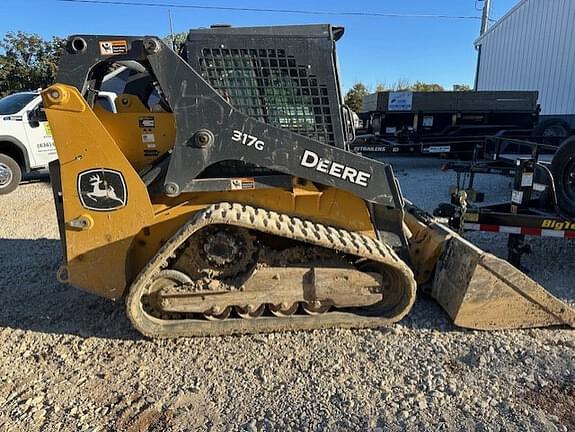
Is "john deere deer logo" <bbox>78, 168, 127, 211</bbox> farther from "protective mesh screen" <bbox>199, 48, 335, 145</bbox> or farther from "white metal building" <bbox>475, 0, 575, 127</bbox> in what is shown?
"white metal building" <bbox>475, 0, 575, 127</bbox>

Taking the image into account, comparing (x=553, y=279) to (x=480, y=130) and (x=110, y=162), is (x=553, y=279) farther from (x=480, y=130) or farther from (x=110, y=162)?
(x=480, y=130)

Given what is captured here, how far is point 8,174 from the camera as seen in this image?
8.91 metres

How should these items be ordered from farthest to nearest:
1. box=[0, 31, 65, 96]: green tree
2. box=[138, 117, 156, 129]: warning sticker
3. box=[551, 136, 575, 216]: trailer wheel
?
box=[0, 31, 65, 96]: green tree < box=[551, 136, 575, 216]: trailer wheel < box=[138, 117, 156, 129]: warning sticker

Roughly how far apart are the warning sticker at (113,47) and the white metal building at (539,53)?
18.3m

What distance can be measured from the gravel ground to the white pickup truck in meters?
6.09

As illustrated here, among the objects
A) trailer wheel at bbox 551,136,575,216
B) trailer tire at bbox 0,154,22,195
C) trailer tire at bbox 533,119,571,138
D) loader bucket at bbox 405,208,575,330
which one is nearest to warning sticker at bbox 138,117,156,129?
loader bucket at bbox 405,208,575,330

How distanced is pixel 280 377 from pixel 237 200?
127 cm

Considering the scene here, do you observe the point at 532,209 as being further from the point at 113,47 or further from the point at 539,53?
the point at 539,53

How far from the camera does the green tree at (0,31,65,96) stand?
25.2m

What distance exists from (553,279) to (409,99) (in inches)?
364

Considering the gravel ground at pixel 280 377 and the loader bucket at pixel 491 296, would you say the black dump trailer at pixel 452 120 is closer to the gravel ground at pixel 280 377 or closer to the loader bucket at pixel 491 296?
the loader bucket at pixel 491 296

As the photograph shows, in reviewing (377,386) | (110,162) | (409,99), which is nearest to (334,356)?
(377,386)

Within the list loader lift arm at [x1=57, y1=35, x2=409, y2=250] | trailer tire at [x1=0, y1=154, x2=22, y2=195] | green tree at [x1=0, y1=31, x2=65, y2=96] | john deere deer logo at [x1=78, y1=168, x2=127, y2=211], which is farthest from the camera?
green tree at [x1=0, y1=31, x2=65, y2=96]

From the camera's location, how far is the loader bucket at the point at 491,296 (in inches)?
129
